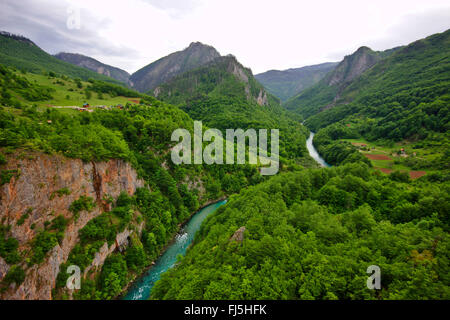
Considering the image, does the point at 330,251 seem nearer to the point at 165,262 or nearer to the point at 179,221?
the point at 165,262

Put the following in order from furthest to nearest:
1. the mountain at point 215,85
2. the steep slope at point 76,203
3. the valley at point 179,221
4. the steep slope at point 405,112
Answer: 1. the mountain at point 215,85
2. the steep slope at point 405,112
3. the steep slope at point 76,203
4. the valley at point 179,221

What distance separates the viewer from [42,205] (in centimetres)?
2183

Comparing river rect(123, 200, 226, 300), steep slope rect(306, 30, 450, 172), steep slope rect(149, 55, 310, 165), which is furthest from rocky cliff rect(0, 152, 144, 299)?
steep slope rect(306, 30, 450, 172)

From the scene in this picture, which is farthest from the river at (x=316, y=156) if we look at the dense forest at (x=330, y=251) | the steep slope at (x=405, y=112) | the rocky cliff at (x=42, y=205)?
the rocky cliff at (x=42, y=205)

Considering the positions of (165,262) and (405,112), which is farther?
(405,112)

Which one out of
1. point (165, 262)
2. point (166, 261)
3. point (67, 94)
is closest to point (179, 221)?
point (166, 261)

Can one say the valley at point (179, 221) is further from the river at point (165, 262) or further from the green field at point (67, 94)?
the green field at point (67, 94)

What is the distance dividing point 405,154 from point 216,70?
15031cm

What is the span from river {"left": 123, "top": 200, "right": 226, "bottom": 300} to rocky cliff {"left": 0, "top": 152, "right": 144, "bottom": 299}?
22.4ft

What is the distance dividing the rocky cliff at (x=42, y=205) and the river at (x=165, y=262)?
22.4 feet

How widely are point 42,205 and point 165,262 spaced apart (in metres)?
20.8

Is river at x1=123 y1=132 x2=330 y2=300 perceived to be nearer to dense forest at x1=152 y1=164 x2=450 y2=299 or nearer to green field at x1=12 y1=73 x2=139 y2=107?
dense forest at x1=152 y1=164 x2=450 y2=299

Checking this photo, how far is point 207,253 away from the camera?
2394 cm

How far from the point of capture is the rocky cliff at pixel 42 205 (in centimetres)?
1914
